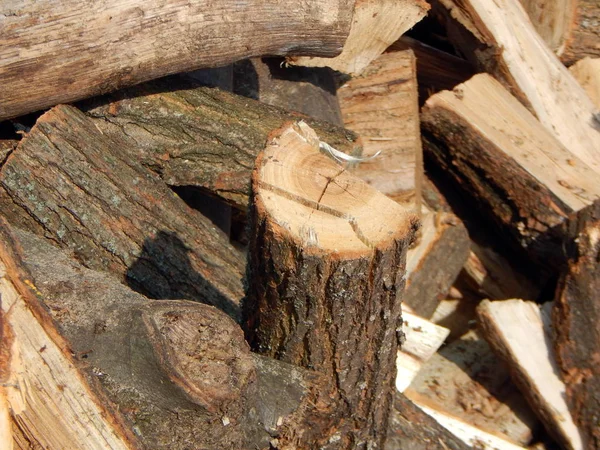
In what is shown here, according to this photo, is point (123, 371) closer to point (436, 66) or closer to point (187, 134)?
point (187, 134)

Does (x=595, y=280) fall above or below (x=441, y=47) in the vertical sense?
below

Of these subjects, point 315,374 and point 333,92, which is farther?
point 333,92

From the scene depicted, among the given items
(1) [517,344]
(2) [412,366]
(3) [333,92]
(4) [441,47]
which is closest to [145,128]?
(3) [333,92]

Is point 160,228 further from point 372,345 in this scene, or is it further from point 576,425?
point 576,425

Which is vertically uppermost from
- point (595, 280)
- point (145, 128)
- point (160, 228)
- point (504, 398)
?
point (145, 128)

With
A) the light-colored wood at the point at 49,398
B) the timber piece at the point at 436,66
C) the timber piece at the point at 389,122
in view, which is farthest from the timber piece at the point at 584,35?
the light-colored wood at the point at 49,398

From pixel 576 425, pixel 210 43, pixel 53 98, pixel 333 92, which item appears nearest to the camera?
pixel 53 98

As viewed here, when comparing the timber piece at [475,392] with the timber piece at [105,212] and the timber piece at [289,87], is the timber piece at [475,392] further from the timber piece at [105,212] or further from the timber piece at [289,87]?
the timber piece at [289,87]
